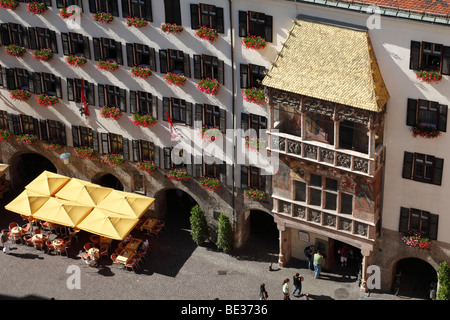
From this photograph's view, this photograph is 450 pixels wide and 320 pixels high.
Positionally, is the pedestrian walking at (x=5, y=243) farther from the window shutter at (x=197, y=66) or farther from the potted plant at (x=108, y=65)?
the window shutter at (x=197, y=66)

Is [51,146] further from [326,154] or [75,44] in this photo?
[326,154]

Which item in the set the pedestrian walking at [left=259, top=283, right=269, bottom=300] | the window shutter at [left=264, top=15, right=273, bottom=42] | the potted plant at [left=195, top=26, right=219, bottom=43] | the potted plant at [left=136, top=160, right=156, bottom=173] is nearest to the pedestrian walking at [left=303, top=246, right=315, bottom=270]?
the pedestrian walking at [left=259, top=283, right=269, bottom=300]

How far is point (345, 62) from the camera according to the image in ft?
178

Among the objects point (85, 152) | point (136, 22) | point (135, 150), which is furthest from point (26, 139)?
point (136, 22)

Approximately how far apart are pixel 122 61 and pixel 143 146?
5.71 m

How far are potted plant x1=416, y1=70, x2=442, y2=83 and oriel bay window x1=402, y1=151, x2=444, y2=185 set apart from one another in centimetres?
440

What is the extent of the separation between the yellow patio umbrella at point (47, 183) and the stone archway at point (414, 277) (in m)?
21.9

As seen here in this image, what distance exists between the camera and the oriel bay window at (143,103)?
2472 inches

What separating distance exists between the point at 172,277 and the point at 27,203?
10548 mm

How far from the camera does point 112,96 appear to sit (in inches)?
2520

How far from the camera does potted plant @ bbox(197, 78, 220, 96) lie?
2365 inches

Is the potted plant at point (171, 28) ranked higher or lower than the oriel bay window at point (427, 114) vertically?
higher

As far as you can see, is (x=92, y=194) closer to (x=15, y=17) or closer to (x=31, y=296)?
(x=31, y=296)

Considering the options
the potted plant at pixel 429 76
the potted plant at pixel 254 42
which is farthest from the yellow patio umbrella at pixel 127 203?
the potted plant at pixel 429 76
